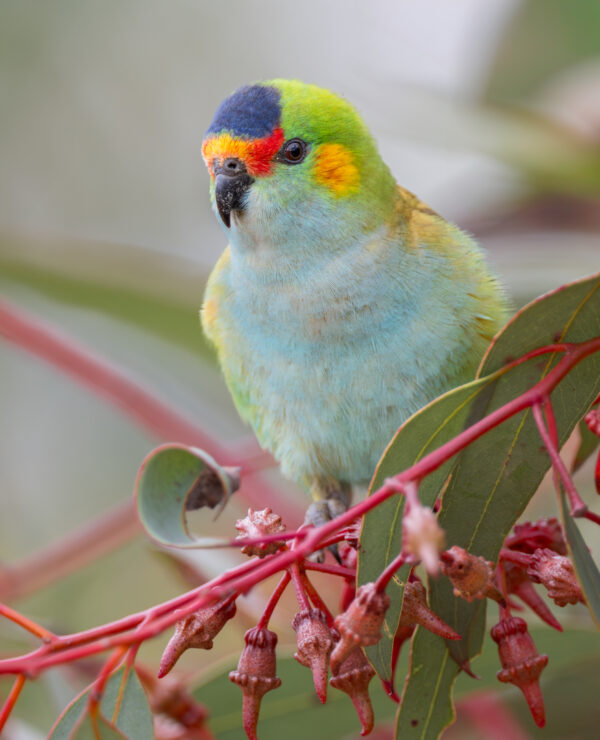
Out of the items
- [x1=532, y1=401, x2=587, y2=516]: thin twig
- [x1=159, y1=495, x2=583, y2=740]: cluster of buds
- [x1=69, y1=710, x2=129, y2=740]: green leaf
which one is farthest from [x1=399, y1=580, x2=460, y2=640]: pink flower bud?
[x1=69, y1=710, x2=129, y2=740]: green leaf

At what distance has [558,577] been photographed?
3.27 ft

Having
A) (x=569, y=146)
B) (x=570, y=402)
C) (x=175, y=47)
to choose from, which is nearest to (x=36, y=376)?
(x=175, y=47)

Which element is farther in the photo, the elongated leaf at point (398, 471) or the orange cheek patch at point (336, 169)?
the orange cheek patch at point (336, 169)

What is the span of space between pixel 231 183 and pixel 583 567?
3.06 ft

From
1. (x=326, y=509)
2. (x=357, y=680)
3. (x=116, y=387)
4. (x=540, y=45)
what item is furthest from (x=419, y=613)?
(x=540, y=45)

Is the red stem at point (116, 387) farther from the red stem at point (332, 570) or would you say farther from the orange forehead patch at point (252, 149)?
the red stem at point (332, 570)

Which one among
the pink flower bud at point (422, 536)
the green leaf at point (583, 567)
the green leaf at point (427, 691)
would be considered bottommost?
the green leaf at point (427, 691)

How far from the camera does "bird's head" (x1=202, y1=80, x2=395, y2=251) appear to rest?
161cm

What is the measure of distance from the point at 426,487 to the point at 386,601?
277 millimetres

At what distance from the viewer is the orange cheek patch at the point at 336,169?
168 cm

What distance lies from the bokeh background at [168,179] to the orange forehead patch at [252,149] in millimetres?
556

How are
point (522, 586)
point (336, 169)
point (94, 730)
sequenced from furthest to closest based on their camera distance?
1. point (336, 169)
2. point (522, 586)
3. point (94, 730)

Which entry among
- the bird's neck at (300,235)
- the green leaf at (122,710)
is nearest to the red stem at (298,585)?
the green leaf at (122,710)

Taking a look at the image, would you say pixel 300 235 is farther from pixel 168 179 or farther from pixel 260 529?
pixel 168 179
